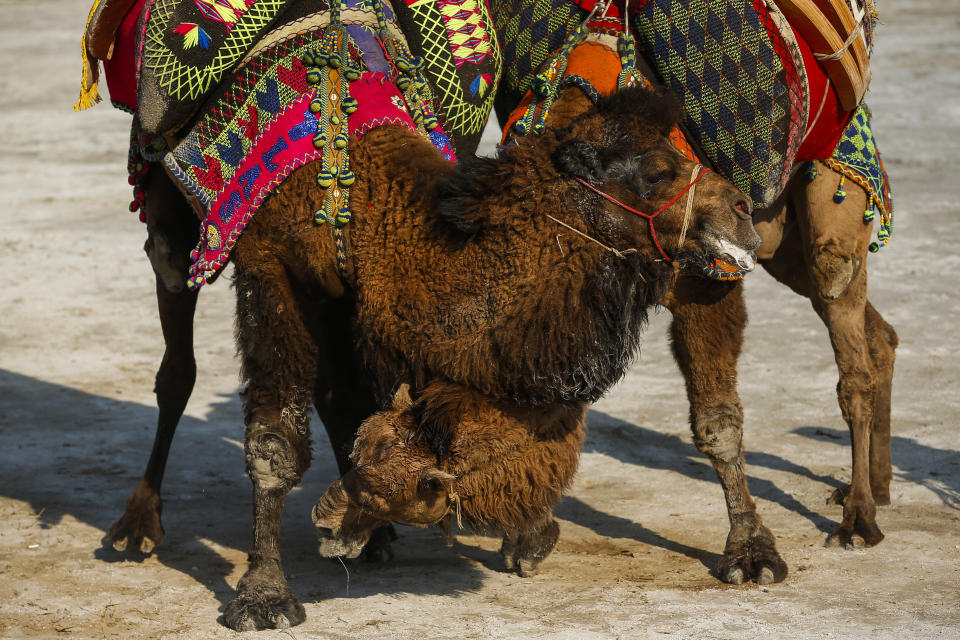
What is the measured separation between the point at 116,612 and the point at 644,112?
2686mm

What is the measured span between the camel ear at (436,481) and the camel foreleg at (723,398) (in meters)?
1.48

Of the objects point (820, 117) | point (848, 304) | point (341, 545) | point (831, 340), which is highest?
point (820, 117)

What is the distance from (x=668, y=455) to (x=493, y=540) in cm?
149

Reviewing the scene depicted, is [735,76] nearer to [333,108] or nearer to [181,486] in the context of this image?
[333,108]

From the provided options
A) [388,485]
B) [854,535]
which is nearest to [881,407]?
[854,535]

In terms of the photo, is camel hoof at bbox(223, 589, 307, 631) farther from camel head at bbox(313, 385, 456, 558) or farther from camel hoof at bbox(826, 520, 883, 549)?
camel hoof at bbox(826, 520, 883, 549)

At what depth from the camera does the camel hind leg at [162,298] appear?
17.9 ft

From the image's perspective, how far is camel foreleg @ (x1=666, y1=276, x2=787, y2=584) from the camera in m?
5.09

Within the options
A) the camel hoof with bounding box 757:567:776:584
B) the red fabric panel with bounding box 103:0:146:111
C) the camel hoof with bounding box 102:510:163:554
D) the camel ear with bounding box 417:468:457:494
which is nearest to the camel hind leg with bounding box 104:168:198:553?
the camel hoof with bounding box 102:510:163:554

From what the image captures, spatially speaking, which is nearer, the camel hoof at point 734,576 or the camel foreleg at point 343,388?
the camel foreleg at point 343,388

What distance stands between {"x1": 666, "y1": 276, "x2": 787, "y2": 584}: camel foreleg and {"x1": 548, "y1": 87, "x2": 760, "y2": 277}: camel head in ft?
3.72

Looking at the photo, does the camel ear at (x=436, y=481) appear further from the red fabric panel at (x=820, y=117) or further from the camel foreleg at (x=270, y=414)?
the red fabric panel at (x=820, y=117)

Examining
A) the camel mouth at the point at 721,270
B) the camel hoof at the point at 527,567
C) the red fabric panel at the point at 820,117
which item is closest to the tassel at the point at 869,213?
the red fabric panel at the point at 820,117

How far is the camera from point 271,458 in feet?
15.3
